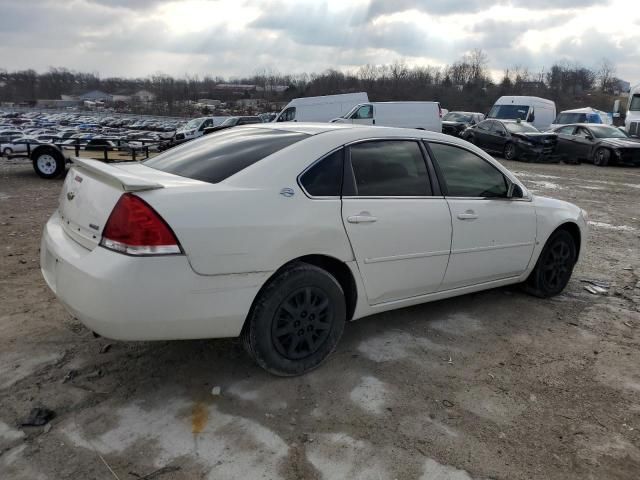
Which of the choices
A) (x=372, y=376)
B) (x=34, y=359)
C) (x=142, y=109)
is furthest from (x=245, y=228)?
(x=142, y=109)

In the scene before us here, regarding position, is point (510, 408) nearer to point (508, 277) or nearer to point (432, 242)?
point (432, 242)

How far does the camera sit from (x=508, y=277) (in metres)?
4.56

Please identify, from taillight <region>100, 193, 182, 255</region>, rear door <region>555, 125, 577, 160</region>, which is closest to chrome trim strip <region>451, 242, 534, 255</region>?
taillight <region>100, 193, 182, 255</region>

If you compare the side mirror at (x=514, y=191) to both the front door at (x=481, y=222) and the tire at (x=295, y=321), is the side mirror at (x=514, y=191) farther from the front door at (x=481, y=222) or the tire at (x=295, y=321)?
the tire at (x=295, y=321)

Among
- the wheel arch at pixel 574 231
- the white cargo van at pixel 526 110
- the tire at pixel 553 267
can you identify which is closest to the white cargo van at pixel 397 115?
the white cargo van at pixel 526 110

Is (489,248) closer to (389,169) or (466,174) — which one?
(466,174)

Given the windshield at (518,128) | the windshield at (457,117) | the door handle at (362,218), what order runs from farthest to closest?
the windshield at (457,117), the windshield at (518,128), the door handle at (362,218)

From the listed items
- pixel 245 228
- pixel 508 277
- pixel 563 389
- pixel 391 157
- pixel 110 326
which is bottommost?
pixel 563 389

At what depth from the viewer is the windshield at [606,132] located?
1900 cm

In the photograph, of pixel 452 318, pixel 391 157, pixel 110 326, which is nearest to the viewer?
pixel 110 326

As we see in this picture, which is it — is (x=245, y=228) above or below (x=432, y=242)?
above

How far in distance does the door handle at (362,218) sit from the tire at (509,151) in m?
17.4

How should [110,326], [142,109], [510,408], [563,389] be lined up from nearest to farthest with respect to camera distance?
[110,326]
[510,408]
[563,389]
[142,109]

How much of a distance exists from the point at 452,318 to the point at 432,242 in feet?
3.00
